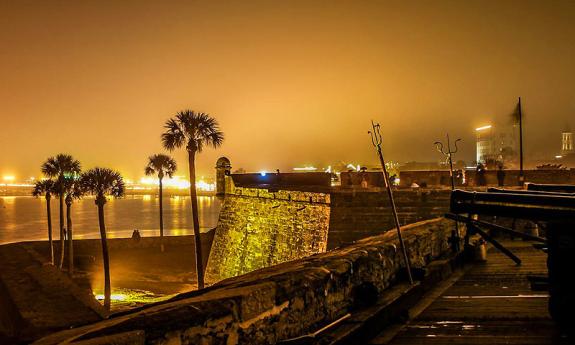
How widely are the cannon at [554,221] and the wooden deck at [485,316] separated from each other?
0.27 metres

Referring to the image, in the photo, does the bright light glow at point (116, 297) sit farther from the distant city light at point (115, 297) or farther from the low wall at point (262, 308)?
the low wall at point (262, 308)

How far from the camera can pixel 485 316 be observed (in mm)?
4859

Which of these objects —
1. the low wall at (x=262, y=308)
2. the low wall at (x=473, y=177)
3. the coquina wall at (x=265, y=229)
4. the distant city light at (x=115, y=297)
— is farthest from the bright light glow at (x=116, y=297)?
the low wall at (x=262, y=308)

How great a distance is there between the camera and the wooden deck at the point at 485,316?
13.5ft

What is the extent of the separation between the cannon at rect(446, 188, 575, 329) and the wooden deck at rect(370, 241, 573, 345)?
0.27m

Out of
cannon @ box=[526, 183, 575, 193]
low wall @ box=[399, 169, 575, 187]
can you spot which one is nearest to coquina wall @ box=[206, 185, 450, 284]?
cannon @ box=[526, 183, 575, 193]

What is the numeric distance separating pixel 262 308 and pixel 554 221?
2611 millimetres

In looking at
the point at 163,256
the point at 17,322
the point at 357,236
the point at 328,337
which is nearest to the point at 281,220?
the point at 357,236

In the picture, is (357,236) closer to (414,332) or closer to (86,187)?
(414,332)

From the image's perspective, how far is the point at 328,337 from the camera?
381 cm

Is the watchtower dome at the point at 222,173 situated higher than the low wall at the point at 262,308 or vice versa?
the watchtower dome at the point at 222,173

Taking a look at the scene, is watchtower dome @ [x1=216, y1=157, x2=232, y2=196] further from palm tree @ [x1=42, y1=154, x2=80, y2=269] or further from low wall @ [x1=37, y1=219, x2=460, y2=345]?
low wall @ [x1=37, y1=219, x2=460, y2=345]

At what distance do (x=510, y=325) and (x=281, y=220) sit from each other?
18.6m

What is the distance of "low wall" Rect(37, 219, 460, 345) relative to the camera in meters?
2.66
